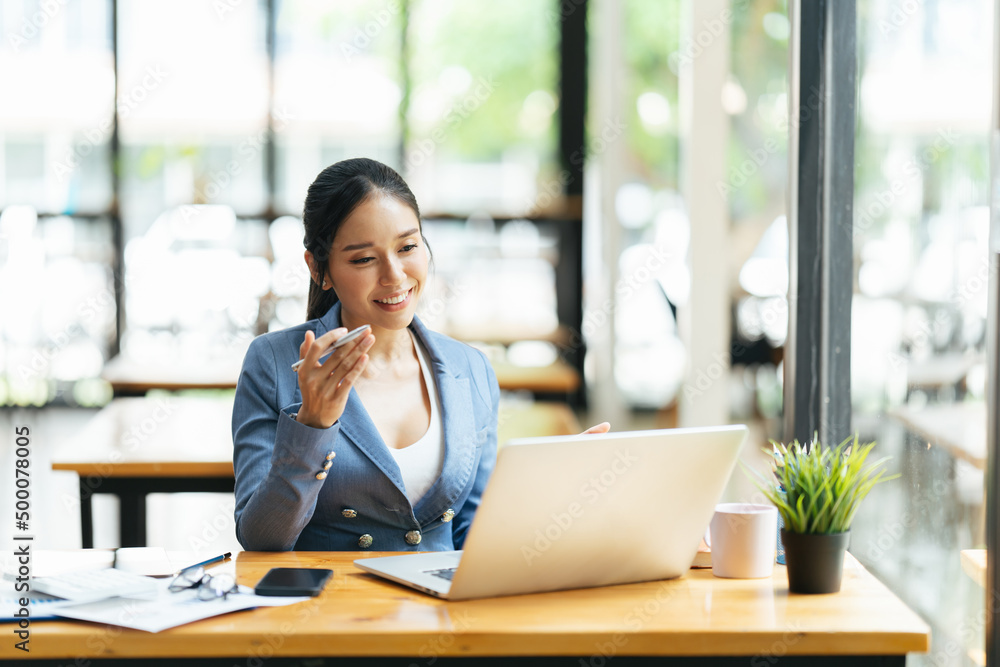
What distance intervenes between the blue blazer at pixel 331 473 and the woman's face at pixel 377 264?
0.09 meters

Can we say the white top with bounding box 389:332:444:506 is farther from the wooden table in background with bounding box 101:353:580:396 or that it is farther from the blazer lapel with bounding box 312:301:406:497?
the wooden table in background with bounding box 101:353:580:396

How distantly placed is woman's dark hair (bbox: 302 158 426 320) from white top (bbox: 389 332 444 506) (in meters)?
0.36

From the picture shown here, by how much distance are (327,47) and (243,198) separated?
117 centimetres

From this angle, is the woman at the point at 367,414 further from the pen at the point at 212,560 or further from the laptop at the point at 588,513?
the laptop at the point at 588,513

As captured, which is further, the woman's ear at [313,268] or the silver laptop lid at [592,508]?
the woman's ear at [313,268]

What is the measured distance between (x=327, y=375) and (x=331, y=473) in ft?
0.96

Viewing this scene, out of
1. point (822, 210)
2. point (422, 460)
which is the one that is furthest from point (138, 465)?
point (822, 210)

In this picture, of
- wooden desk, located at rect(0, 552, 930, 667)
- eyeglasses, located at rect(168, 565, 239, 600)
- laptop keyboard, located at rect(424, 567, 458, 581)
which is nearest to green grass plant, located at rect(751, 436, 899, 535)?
wooden desk, located at rect(0, 552, 930, 667)

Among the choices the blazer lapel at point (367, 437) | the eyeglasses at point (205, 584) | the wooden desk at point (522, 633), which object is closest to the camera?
the wooden desk at point (522, 633)

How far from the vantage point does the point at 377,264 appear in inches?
72.9

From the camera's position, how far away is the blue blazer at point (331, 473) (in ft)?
5.27

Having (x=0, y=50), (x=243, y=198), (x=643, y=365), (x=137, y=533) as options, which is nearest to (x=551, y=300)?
(x=643, y=365)

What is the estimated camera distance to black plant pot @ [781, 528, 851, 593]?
4.50 ft

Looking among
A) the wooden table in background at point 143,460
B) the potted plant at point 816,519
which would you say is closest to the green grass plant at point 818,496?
the potted plant at point 816,519
